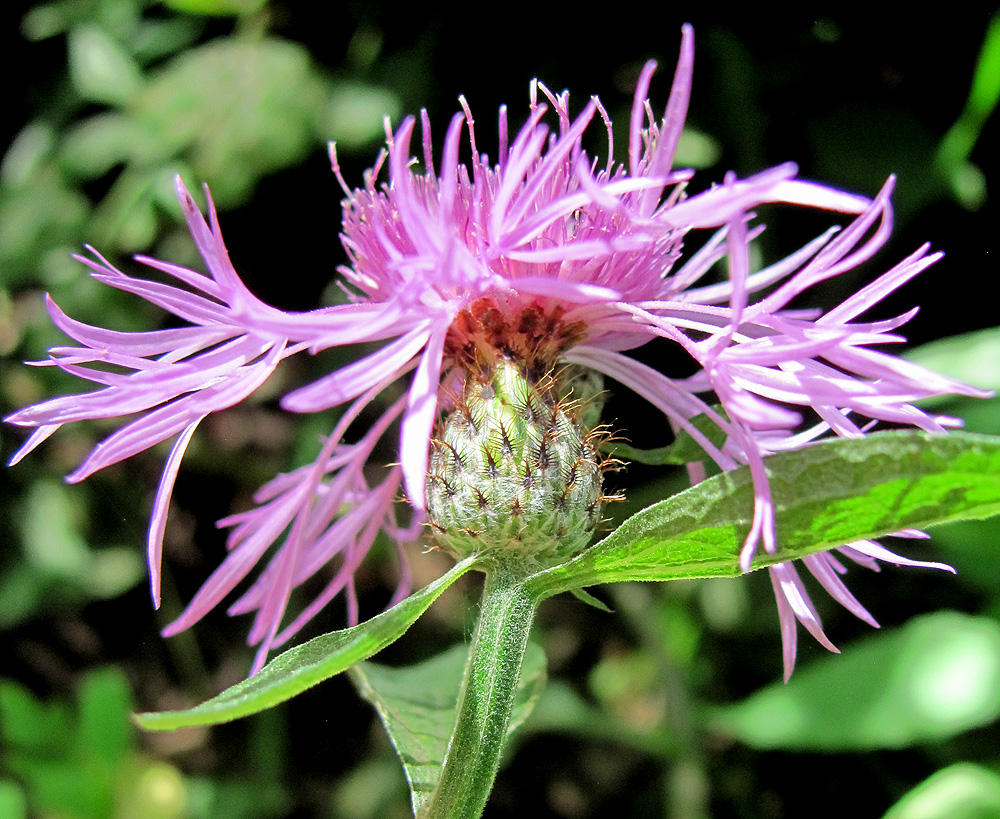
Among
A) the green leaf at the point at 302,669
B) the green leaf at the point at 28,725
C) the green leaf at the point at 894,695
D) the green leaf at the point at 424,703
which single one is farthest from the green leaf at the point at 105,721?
the green leaf at the point at 302,669

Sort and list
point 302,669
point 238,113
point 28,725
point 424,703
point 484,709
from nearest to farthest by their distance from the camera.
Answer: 1. point 302,669
2. point 484,709
3. point 424,703
4. point 28,725
5. point 238,113

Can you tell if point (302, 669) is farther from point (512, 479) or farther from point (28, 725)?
point (28, 725)

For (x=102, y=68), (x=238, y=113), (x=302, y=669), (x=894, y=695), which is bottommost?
(x=894, y=695)

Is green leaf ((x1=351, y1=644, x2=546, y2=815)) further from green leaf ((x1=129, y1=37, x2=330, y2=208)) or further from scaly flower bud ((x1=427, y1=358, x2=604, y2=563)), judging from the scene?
green leaf ((x1=129, y1=37, x2=330, y2=208))

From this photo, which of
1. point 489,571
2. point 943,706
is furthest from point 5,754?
point 943,706

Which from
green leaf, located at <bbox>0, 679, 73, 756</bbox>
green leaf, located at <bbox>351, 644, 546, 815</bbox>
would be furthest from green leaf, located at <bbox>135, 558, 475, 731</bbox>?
green leaf, located at <bbox>0, 679, 73, 756</bbox>

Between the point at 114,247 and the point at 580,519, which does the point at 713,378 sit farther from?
the point at 114,247

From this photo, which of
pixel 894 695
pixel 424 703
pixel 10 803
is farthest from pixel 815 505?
pixel 10 803
